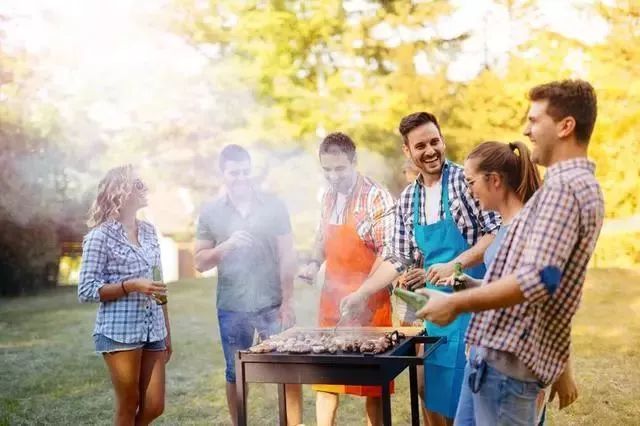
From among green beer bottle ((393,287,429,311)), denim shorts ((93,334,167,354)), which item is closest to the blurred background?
denim shorts ((93,334,167,354))

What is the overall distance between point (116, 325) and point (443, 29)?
11154mm

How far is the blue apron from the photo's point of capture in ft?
10.1

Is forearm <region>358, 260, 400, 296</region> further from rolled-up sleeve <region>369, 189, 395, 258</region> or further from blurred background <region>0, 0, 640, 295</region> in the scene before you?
blurred background <region>0, 0, 640, 295</region>

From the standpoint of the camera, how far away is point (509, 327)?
1.97 m

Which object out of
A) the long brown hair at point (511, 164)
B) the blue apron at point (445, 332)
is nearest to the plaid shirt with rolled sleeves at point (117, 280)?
the blue apron at point (445, 332)

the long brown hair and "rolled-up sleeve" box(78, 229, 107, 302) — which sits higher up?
the long brown hair

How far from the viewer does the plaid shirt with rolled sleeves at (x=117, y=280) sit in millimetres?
3357

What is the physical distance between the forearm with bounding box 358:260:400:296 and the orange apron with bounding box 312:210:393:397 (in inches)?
A: 13.0

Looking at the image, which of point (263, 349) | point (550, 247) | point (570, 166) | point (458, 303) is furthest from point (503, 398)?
point (263, 349)

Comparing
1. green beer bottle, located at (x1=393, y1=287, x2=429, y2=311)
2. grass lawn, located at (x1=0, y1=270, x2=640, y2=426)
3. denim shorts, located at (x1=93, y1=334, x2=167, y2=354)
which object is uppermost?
green beer bottle, located at (x1=393, y1=287, x2=429, y2=311)

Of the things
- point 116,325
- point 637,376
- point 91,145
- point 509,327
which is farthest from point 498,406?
point 91,145

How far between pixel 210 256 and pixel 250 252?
0.23 meters

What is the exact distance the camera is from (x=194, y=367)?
7145 mm

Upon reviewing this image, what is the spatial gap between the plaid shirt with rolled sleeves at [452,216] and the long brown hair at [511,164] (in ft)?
1.90
